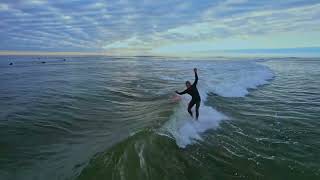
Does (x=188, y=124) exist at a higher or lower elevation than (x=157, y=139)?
lower

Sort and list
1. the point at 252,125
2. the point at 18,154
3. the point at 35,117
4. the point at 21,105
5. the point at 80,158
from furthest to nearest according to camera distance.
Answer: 1. the point at 21,105
2. the point at 35,117
3. the point at 252,125
4. the point at 18,154
5. the point at 80,158

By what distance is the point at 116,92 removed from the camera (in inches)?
888

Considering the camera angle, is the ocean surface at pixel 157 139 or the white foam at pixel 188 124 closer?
the ocean surface at pixel 157 139

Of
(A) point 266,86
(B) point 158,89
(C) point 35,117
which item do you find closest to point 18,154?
(C) point 35,117

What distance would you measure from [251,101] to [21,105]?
13547 millimetres

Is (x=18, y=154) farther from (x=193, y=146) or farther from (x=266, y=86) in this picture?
(x=266, y=86)

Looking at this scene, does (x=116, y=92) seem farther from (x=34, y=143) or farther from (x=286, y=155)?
(x=286, y=155)

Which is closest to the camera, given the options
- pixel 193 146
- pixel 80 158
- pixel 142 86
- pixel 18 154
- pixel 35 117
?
pixel 80 158

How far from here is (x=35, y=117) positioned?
14.7 m

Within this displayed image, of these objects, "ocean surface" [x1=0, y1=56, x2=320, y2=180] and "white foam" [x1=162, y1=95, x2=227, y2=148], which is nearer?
"ocean surface" [x1=0, y1=56, x2=320, y2=180]

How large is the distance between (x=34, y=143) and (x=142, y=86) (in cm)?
1524

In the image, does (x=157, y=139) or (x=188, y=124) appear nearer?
(x=157, y=139)

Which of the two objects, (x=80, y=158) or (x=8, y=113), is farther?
(x=8, y=113)

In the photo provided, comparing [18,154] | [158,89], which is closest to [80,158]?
[18,154]
